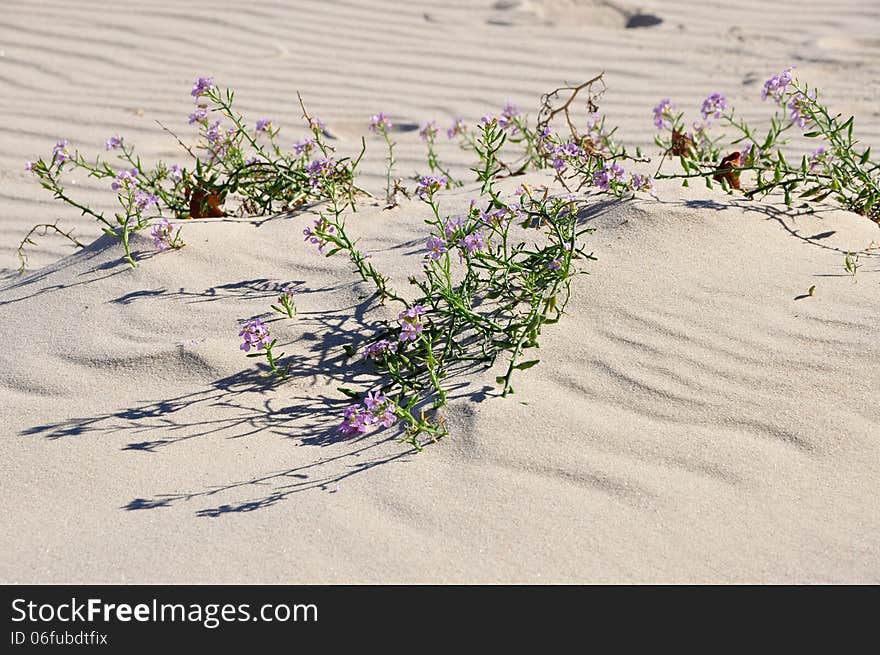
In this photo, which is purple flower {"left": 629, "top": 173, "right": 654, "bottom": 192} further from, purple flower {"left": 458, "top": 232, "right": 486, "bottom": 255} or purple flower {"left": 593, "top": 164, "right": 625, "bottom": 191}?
purple flower {"left": 458, "top": 232, "right": 486, "bottom": 255}

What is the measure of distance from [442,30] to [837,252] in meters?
4.71

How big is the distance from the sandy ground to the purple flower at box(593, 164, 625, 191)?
10 centimetres

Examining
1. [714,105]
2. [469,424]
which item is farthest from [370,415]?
[714,105]

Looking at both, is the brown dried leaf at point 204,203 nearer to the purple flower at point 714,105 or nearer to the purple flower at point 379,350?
the purple flower at point 379,350

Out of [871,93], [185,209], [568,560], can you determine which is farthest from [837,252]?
[871,93]

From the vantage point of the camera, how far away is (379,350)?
2818mm

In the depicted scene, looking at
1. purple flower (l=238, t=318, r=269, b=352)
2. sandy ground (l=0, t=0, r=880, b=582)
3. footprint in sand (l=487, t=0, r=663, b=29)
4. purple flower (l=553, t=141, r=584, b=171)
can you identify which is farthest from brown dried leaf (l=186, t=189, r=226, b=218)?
footprint in sand (l=487, t=0, r=663, b=29)

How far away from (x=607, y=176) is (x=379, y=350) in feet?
3.32

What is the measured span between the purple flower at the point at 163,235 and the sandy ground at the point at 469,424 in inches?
1.7

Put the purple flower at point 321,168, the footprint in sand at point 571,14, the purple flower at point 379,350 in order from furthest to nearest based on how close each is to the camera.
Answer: the footprint in sand at point 571,14
the purple flower at point 321,168
the purple flower at point 379,350

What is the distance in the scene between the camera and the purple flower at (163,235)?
11.1 ft

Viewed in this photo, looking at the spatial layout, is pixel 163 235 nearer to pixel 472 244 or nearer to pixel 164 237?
pixel 164 237

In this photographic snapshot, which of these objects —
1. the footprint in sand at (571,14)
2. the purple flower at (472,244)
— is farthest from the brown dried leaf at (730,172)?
the footprint in sand at (571,14)

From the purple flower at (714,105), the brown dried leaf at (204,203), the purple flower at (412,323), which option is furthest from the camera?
the brown dried leaf at (204,203)
